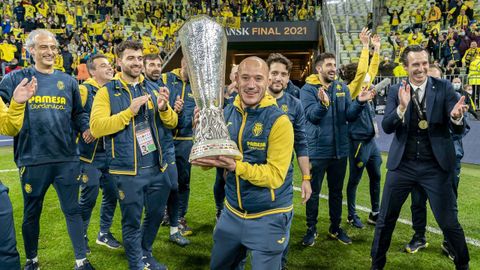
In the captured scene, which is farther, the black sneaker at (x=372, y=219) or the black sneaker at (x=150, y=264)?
the black sneaker at (x=372, y=219)

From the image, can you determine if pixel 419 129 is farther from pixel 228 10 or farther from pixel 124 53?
pixel 228 10

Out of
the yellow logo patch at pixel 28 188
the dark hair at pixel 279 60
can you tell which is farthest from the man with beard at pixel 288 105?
the yellow logo patch at pixel 28 188

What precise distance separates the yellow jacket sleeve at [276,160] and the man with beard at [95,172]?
90.6 inches

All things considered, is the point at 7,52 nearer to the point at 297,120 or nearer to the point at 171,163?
the point at 171,163

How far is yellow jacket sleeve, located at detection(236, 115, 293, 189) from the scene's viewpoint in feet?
7.18

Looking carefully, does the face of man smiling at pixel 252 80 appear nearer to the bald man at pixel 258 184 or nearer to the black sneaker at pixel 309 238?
the bald man at pixel 258 184

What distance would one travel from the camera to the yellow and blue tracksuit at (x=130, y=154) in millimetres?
3098

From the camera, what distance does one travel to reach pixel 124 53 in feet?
10.6

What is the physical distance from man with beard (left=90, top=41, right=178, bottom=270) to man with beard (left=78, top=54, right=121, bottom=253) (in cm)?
93

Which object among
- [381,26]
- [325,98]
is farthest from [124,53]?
[381,26]

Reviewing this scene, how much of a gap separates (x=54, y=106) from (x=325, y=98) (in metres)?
2.33

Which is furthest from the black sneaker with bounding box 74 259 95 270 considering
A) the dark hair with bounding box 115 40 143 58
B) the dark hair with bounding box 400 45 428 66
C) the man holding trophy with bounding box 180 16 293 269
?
the dark hair with bounding box 400 45 428 66

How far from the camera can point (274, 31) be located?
22.0m

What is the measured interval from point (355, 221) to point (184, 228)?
2089 mm
